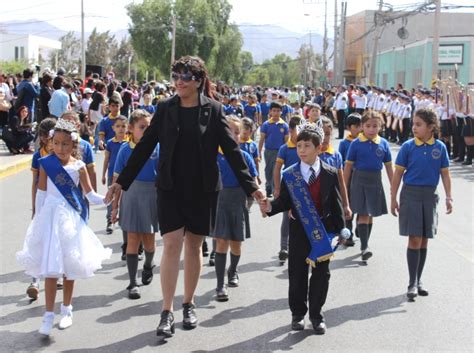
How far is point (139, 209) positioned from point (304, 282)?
74.6 inches

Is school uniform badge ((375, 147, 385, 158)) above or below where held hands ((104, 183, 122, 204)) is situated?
above

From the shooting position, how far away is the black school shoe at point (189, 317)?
20.9 ft

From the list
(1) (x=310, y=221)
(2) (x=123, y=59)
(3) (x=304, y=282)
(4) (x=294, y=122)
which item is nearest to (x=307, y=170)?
(1) (x=310, y=221)

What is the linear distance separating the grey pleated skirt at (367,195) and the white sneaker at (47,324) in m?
4.31

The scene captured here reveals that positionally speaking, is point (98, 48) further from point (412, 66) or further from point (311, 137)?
point (311, 137)

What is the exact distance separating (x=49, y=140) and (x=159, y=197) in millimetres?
1259

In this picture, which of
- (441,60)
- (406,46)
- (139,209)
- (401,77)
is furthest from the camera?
(401,77)

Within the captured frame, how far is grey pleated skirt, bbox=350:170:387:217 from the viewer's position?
30.5 feet

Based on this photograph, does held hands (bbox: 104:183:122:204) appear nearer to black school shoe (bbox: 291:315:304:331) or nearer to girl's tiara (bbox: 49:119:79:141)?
girl's tiara (bbox: 49:119:79:141)

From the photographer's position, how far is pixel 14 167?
17219 millimetres

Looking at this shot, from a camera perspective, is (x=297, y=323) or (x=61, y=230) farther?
(x=297, y=323)

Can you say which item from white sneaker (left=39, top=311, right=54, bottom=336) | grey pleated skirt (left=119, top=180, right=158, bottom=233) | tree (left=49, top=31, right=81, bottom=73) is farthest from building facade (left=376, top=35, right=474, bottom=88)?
tree (left=49, top=31, right=81, bottom=73)

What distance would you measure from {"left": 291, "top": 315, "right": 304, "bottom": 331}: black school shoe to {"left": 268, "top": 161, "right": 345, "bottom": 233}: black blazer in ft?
2.26

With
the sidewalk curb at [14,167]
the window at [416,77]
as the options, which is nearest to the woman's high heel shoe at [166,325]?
the sidewalk curb at [14,167]
